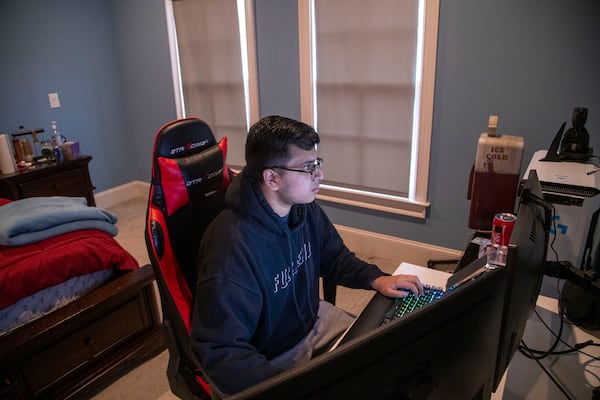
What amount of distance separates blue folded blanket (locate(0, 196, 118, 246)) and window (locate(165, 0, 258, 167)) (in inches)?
62.9

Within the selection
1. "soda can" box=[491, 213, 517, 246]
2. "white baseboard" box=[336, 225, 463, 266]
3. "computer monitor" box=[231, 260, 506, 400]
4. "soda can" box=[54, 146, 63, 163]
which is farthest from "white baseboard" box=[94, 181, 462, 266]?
"soda can" box=[54, 146, 63, 163]

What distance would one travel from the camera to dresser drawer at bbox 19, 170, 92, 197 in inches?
122

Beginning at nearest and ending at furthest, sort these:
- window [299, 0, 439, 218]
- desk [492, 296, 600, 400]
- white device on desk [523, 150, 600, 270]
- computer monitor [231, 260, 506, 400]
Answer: computer monitor [231, 260, 506, 400] → desk [492, 296, 600, 400] → white device on desk [523, 150, 600, 270] → window [299, 0, 439, 218]

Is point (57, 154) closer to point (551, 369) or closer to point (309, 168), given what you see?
point (309, 168)

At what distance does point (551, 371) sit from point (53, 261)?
189 centimetres

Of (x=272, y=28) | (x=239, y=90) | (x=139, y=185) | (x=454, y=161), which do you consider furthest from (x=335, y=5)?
(x=139, y=185)

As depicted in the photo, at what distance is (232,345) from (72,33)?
383 cm

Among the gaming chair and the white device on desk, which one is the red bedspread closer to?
the gaming chair

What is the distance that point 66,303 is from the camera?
6.10ft

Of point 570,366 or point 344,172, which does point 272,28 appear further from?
point 570,366

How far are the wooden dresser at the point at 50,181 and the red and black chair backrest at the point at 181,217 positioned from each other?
229 cm

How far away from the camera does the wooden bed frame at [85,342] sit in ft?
5.46

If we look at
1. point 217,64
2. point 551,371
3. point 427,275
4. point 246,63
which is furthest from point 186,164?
point 217,64

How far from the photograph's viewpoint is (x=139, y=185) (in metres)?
4.50
